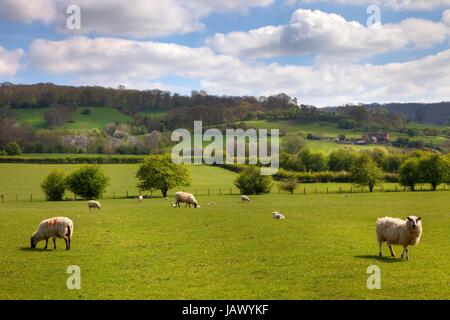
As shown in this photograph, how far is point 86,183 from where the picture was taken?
231 ft

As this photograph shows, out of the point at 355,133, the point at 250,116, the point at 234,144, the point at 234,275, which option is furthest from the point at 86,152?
the point at 234,275

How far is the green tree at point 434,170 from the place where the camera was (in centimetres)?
8619

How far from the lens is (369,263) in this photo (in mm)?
19359

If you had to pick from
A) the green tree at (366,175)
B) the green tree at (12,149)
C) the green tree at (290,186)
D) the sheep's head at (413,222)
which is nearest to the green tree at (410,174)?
the green tree at (366,175)

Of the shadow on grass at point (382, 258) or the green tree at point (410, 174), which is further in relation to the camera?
the green tree at point (410, 174)

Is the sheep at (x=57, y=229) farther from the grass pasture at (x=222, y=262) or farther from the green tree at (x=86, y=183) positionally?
the green tree at (x=86, y=183)

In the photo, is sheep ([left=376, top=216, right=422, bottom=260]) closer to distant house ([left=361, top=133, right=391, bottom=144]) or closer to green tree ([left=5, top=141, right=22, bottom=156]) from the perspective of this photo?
green tree ([left=5, top=141, right=22, bottom=156])

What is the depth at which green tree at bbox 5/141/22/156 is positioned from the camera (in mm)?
122200

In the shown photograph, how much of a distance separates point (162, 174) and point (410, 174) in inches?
1863

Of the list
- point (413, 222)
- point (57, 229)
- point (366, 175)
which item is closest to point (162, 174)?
point (366, 175)

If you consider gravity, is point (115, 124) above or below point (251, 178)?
above

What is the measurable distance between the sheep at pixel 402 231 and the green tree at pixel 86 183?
185 feet
